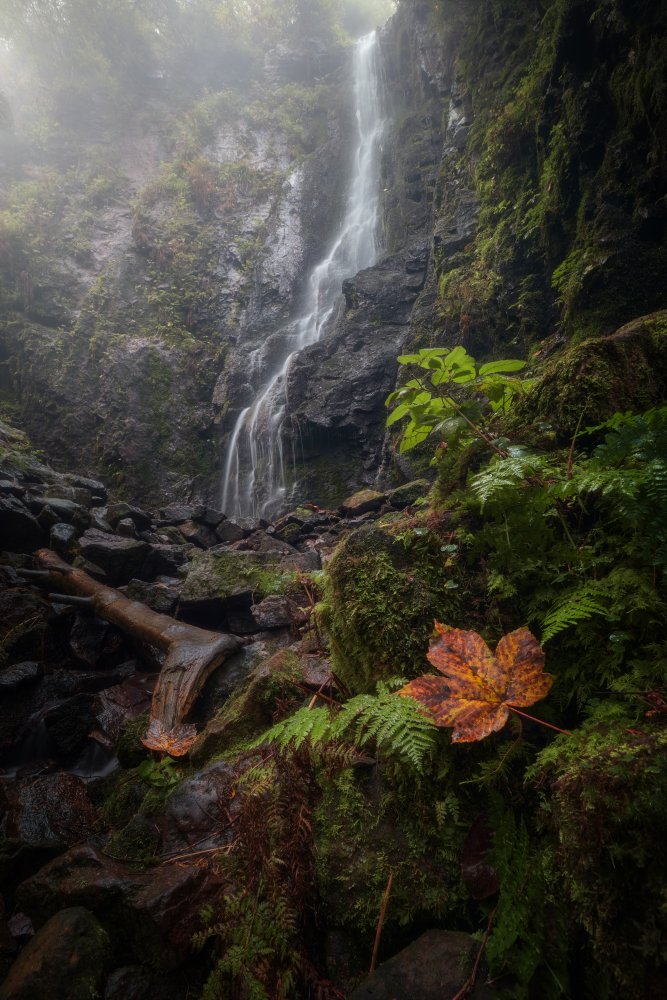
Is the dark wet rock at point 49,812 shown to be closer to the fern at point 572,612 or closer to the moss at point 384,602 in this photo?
the moss at point 384,602

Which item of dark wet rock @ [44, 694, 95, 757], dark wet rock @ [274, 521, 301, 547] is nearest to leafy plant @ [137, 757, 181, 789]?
dark wet rock @ [44, 694, 95, 757]

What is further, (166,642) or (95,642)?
(95,642)

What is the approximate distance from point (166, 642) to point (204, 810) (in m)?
2.43

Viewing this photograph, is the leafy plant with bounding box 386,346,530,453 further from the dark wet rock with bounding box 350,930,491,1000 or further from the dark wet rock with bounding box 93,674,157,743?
the dark wet rock with bounding box 93,674,157,743

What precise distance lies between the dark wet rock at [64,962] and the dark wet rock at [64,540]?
598 cm

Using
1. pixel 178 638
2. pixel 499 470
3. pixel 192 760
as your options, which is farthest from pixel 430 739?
pixel 178 638

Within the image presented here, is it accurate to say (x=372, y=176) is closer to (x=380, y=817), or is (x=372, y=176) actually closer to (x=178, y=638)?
(x=178, y=638)

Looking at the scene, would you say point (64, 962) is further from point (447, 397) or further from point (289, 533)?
point (289, 533)

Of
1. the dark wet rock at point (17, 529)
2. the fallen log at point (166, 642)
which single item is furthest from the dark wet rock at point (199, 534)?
the fallen log at point (166, 642)

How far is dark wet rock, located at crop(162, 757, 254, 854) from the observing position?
2266 millimetres

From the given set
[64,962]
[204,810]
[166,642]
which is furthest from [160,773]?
[166,642]

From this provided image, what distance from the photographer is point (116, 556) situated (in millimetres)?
6809

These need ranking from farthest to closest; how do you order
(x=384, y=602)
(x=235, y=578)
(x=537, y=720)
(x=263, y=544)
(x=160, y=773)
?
(x=263, y=544)
(x=235, y=578)
(x=160, y=773)
(x=384, y=602)
(x=537, y=720)

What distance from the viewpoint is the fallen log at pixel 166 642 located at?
12.3ft
